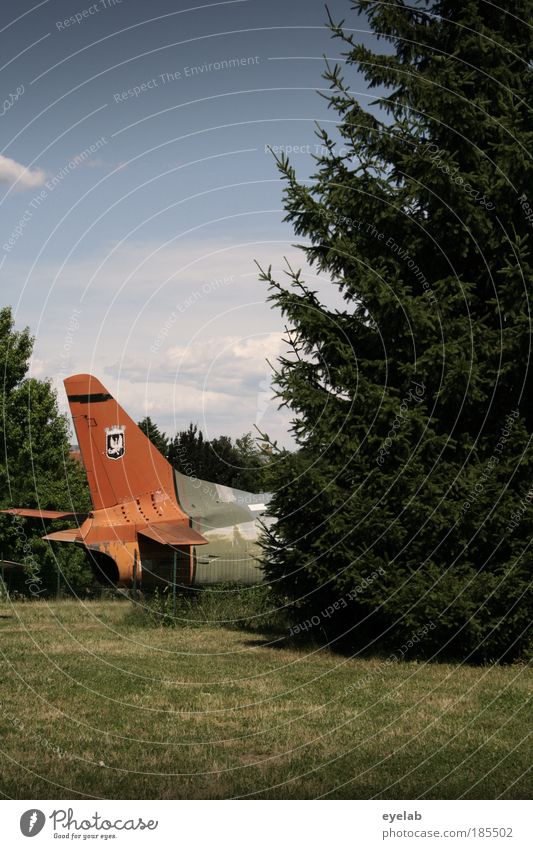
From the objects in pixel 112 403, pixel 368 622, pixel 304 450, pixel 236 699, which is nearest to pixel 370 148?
pixel 304 450

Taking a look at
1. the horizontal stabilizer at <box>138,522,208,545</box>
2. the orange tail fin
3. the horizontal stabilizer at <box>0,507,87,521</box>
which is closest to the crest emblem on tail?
the orange tail fin

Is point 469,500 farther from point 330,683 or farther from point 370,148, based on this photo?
point 370,148

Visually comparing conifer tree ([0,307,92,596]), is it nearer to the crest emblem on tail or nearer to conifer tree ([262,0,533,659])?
the crest emblem on tail

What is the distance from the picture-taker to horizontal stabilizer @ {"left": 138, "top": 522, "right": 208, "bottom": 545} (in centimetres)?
2328

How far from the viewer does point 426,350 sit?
571 inches

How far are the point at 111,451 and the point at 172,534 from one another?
10.3 ft

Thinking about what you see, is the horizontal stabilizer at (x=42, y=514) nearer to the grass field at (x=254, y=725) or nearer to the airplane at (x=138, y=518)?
the airplane at (x=138, y=518)

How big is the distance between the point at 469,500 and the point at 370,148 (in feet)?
20.9

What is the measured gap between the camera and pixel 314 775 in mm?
8305

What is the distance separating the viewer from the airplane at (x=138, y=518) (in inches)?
953

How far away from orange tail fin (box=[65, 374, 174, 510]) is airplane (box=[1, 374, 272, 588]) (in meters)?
0.03

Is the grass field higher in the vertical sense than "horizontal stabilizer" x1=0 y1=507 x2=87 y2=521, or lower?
lower

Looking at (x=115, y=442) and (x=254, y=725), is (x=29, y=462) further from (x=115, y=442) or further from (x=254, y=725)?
(x=254, y=725)

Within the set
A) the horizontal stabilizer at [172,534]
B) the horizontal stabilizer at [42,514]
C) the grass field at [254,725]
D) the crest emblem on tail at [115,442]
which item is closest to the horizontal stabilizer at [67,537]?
the horizontal stabilizer at [42,514]
